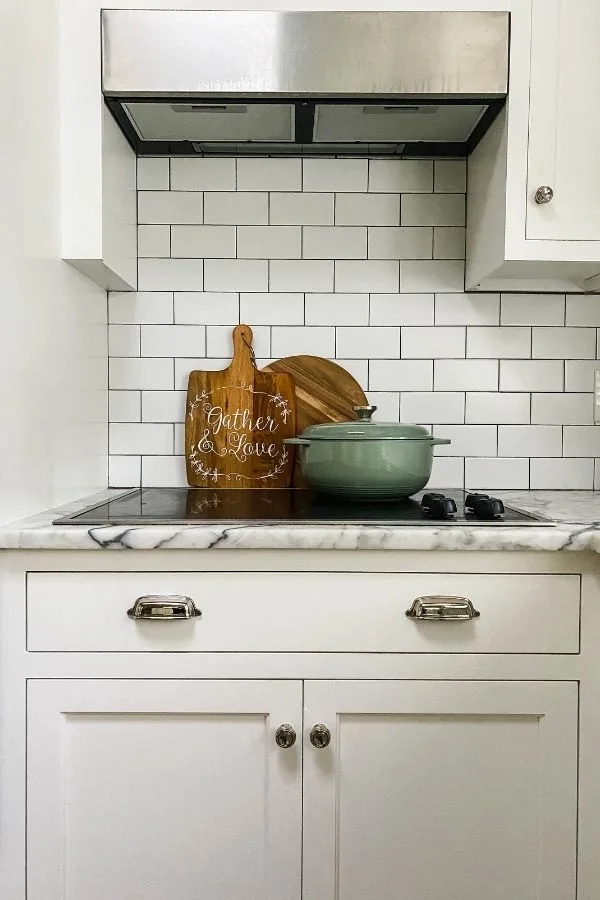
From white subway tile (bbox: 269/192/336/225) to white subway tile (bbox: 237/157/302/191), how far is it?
0.02m

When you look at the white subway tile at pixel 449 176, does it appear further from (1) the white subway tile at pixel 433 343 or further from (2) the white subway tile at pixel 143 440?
(2) the white subway tile at pixel 143 440

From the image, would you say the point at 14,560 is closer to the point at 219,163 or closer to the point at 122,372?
the point at 122,372

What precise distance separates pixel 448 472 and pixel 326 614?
0.77 meters

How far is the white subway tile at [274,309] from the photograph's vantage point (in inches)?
74.5

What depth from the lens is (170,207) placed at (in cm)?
188

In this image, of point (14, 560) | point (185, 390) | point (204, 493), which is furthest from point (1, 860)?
point (185, 390)

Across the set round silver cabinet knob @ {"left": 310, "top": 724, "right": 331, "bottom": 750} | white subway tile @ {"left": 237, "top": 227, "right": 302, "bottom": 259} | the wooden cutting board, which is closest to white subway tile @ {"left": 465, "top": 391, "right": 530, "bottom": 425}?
the wooden cutting board

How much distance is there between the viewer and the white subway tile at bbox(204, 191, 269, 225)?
1.88 m

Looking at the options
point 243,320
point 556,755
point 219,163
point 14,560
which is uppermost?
point 219,163

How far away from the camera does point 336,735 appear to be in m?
1.25

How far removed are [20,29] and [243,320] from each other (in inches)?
31.3

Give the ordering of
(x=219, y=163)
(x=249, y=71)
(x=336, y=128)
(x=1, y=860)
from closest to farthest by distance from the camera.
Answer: (x=1, y=860) < (x=249, y=71) < (x=336, y=128) < (x=219, y=163)

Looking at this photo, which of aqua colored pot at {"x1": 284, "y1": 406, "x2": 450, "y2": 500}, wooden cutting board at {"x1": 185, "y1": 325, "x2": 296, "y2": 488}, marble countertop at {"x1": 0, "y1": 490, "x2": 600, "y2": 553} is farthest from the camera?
wooden cutting board at {"x1": 185, "y1": 325, "x2": 296, "y2": 488}

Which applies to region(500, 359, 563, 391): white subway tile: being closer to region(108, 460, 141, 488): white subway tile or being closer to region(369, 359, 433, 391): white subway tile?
region(369, 359, 433, 391): white subway tile
